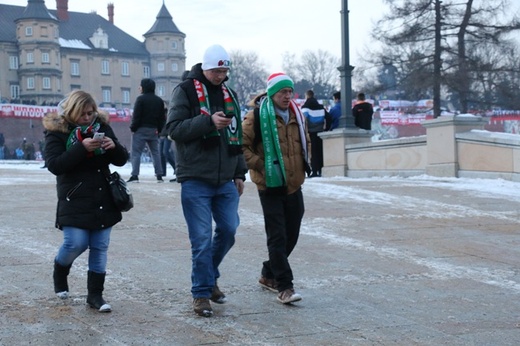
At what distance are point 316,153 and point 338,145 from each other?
1469mm

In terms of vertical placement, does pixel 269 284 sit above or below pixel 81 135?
below

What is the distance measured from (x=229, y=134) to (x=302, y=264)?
2247 mm

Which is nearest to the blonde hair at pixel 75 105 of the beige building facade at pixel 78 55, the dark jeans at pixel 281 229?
the dark jeans at pixel 281 229

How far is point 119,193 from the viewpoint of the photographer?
6.24 meters

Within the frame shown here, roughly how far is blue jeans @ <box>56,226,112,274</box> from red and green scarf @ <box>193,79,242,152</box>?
3.15 ft

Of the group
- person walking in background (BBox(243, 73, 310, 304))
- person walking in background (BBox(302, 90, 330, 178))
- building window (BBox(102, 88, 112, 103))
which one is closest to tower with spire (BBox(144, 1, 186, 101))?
building window (BBox(102, 88, 112, 103))

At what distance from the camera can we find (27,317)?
603cm

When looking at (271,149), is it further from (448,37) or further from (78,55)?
(78,55)

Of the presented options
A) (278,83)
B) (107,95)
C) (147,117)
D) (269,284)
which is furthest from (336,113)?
(107,95)

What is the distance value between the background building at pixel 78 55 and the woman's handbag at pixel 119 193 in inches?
3639

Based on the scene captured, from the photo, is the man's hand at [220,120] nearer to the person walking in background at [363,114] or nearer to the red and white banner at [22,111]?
the person walking in background at [363,114]

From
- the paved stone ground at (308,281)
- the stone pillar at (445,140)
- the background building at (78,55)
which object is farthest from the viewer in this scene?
the background building at (78,55)

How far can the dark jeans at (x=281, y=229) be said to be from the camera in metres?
6.69

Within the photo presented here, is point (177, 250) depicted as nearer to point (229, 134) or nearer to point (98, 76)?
point (229, 134)
